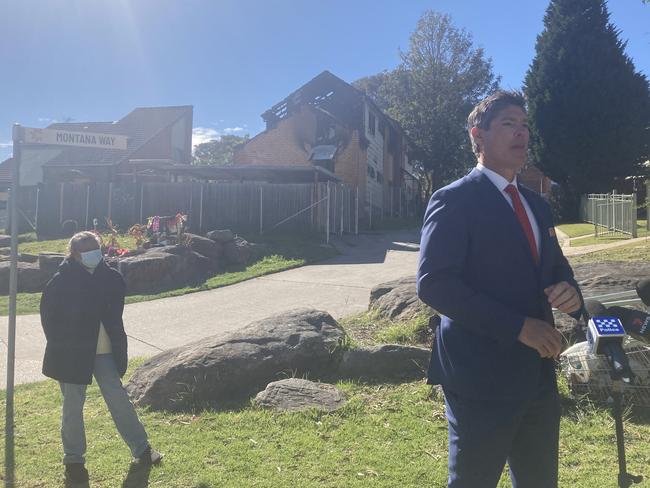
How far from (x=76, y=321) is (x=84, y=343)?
156 mm

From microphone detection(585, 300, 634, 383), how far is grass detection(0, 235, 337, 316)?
10.1 meters

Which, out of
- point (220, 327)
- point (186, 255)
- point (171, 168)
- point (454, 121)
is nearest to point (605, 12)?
point (454, 121)

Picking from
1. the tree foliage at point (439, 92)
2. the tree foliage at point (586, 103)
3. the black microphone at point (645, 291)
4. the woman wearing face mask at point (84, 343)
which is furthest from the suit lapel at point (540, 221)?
the tree foliage at point (439, 92)

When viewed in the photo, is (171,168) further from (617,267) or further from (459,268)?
(459,268)

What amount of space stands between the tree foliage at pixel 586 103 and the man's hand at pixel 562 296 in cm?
2758

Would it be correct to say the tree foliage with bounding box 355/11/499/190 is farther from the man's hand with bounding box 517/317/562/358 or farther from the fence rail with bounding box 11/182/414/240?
the man's hand with bounding box 517/317/562/358

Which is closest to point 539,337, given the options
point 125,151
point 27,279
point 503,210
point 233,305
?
point 503,210

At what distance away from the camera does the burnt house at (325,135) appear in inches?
1120

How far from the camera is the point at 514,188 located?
89.2 inches

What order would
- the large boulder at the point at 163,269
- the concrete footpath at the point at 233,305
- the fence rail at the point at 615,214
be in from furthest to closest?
1. the fence rail at the point at 615,214
2. the large boulder at the point at 163,269
3. the concrete footpath at the point at 233,305

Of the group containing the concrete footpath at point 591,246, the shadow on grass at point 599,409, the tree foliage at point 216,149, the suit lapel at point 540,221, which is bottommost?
→ the shadow on grass at point 599,409

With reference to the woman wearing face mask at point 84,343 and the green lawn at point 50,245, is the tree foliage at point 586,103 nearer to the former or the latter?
the green lawn at point 50,245

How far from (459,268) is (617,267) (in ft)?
20.2

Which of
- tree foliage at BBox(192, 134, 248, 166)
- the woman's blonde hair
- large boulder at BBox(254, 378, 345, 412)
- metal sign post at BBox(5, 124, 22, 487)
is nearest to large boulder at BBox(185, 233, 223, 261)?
metal sign post at BBox(5, 124, 22, 487)
